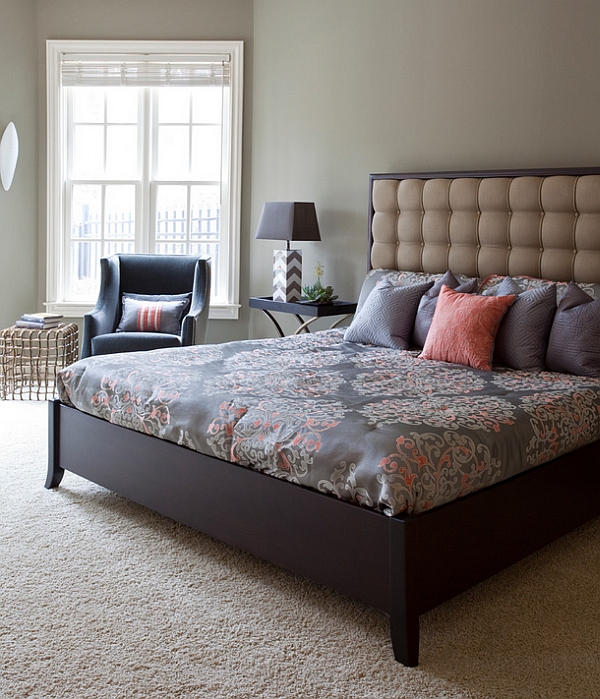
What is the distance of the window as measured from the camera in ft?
18.9

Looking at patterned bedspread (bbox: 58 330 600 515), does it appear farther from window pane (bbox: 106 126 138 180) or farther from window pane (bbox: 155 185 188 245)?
window pane (bbox: 106 126 138 180)

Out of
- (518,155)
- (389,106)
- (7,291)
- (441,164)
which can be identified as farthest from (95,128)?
(518,155)

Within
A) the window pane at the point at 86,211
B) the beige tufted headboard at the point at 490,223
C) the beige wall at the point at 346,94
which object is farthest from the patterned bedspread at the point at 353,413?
the window pane at the point at 86,211

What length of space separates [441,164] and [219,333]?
217 centimetres

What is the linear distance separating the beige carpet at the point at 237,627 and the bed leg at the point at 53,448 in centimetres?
40

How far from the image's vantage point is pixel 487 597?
2.65 m

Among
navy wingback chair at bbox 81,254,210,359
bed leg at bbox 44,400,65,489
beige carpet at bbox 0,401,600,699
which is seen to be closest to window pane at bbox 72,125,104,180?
navy wingback chair at bbox 81,254,210,359

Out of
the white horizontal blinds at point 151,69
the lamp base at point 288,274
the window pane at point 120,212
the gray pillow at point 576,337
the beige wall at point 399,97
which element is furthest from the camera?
the window pane at point 120,212

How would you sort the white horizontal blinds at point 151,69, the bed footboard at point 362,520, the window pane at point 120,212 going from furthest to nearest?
the window pane at point 120,212
the white horizontal blinds at point 151,69
the bed footboard at point 362,520

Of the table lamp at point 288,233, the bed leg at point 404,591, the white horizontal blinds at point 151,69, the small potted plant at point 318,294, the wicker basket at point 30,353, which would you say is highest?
the white horizontal blinds at point 151,69

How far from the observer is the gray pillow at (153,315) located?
5.19 metres

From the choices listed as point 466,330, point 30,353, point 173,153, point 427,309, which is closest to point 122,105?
point 173,153

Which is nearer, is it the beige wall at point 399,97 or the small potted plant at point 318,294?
the beige wall at point 399,97

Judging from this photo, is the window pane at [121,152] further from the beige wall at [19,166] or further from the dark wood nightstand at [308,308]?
the dark wood nightstand at [308,308]
